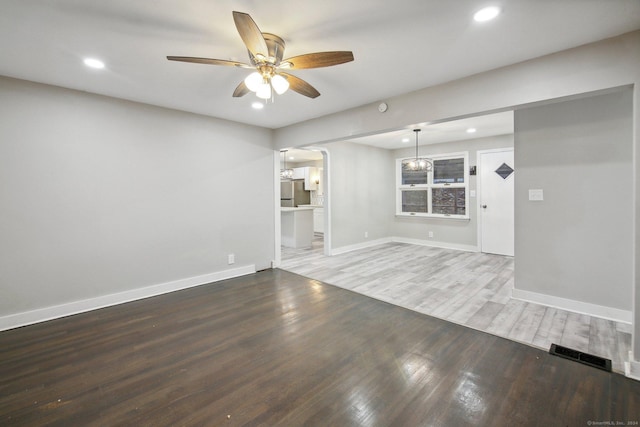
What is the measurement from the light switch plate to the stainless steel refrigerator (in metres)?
6.66

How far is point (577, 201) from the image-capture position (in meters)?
3.03

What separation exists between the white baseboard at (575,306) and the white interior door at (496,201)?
2725mm

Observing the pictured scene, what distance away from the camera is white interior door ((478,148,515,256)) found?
5699 millimetres

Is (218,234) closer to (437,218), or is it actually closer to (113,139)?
(113,139)

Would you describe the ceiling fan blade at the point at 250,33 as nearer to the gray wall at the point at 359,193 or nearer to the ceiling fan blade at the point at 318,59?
the ceiling fan blade at the point at 318,59

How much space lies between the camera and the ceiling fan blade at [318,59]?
189 centimetres

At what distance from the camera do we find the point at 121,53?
7.70 ft

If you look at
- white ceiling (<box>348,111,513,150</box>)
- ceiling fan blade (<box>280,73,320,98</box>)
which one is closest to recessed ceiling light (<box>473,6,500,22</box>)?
ceiling fan blade (<box>280,73,320,98</box>)

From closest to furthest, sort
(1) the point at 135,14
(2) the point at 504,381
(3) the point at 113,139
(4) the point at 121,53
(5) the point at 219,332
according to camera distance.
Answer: (1) the point at 135,14
(2) the point at 504,381
(4) the point at 121,53
(5) the point at 219,332
(3) the point at 113,139

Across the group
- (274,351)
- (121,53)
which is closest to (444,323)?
(274,351)

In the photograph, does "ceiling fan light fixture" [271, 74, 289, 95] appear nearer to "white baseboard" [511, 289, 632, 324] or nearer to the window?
"white baseboard" [511, 289, 632, 324]

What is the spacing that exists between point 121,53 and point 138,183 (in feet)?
5.54

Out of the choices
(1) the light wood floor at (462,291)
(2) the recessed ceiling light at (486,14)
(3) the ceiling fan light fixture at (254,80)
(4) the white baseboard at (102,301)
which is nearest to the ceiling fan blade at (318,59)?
(3) the ceiling fan light fixture at (254,80)

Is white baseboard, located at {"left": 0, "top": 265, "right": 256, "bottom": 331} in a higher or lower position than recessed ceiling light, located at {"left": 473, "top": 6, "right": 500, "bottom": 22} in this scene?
lower
